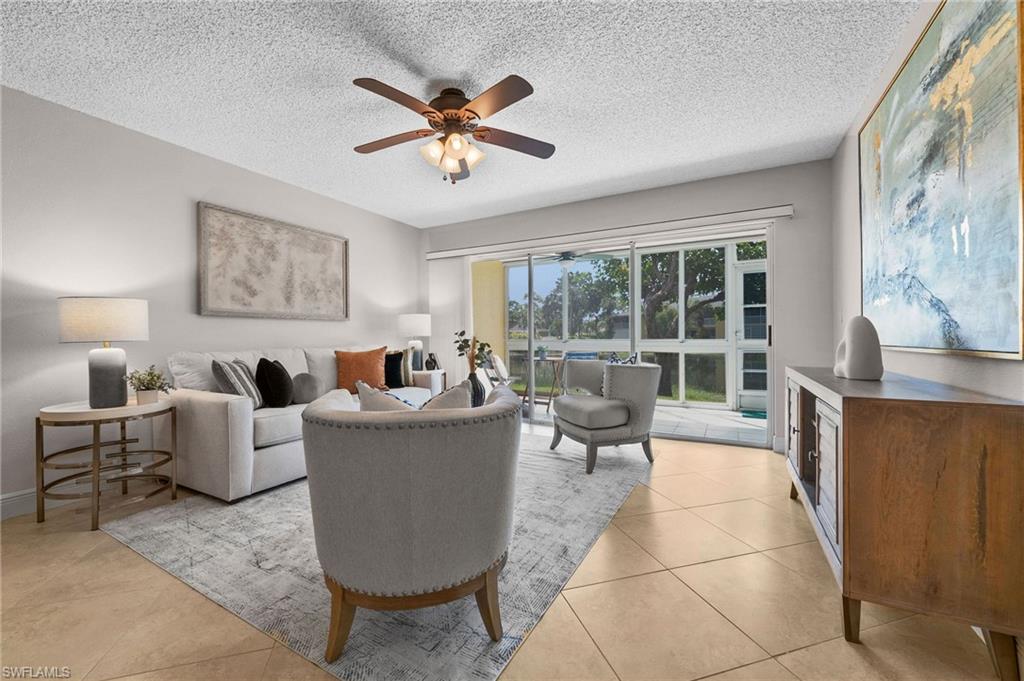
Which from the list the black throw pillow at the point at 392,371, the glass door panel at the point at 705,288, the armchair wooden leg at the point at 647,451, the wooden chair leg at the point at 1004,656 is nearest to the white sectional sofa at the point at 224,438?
the black throw pillow at the point at 392,371

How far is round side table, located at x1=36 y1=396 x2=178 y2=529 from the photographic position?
2.22m

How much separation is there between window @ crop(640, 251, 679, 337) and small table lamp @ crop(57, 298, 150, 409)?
4227mm

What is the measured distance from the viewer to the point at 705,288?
4938 mm

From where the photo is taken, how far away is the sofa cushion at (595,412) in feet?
10.3

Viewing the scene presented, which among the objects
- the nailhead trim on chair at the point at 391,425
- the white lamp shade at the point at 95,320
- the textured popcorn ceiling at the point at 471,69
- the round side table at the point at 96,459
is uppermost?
the textured popcorn ceiling at the point at 471,69

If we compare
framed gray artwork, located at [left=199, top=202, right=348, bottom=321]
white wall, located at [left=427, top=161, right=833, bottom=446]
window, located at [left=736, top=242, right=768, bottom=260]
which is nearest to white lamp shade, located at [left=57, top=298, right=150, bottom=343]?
framed gray artwork, located at [left=199, top=202, right=348, bottom=321]

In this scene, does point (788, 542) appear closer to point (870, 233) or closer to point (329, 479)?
point (870, 233)

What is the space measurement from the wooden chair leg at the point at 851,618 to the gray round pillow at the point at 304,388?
326cm

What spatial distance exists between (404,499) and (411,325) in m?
3.83

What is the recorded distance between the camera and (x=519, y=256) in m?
4.96

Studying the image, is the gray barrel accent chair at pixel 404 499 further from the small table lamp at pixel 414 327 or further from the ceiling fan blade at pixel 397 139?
the small table lamp at pixel 414 327

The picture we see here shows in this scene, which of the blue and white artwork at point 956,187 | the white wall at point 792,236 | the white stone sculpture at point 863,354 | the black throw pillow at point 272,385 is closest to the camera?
the blue and white artwork at point 956,187

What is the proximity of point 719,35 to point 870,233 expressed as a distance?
4.54ft

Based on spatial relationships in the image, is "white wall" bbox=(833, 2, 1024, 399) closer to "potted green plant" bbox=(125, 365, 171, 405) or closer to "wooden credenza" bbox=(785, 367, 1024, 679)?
"wooden credenza" bbox=(785, 367, 1024, 679)
